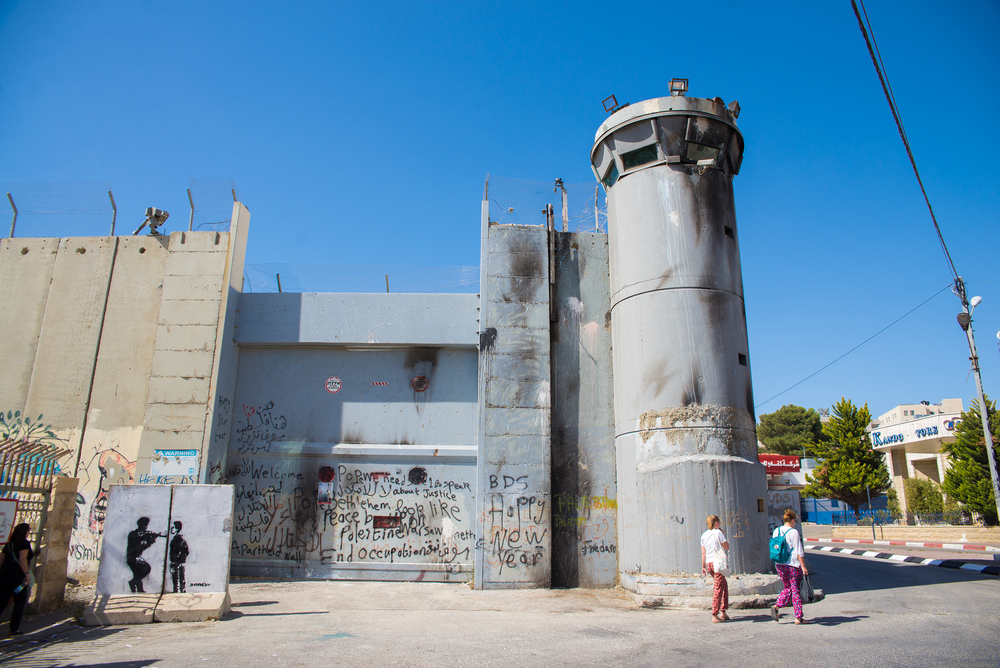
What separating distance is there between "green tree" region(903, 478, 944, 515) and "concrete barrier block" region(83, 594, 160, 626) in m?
42.1

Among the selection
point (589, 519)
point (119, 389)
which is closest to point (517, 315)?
point (589, 519)

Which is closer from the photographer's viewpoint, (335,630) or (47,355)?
(335,630)

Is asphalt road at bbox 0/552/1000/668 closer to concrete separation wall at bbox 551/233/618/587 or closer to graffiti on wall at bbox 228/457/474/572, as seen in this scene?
concrete separation wall at bbox 551/233/618/587

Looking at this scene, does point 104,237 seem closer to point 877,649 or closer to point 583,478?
point 583,478

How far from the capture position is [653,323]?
11742mm

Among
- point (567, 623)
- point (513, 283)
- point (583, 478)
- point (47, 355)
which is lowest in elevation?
point (567, 623)

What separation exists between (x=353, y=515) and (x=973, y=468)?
98.8 feet

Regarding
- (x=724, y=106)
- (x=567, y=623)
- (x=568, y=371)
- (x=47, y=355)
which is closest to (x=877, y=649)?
(x=567, y=623)

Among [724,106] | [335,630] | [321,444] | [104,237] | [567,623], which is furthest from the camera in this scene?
[104,237]

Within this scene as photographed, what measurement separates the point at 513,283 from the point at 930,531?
91.9 ft

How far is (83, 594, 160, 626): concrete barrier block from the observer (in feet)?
28.0

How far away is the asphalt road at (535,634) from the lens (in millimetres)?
6484

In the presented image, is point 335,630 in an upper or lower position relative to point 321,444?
lower

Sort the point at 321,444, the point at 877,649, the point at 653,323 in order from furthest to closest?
the point at 321,444
the point at 653,323
the point at 877,649
